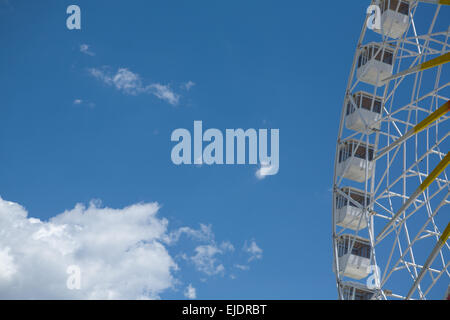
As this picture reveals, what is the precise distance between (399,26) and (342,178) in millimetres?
6740

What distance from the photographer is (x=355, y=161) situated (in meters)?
27.1

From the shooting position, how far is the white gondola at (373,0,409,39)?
27.3 meters

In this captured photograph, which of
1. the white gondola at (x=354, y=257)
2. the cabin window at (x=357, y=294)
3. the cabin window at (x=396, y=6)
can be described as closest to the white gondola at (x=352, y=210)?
the white gondola at (x=354, y=257)

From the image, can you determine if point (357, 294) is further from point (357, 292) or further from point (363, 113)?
point (363, 113)

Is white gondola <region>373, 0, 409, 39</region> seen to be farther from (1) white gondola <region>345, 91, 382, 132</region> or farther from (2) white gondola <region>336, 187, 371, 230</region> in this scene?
(2) white gondola <region>336, 187, 371, 230</region>

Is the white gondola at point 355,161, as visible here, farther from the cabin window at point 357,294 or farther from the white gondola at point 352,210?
the cabin window at point 357,294

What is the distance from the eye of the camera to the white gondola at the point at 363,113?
Answer: 27.3 metres

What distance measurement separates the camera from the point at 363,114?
27344 mm

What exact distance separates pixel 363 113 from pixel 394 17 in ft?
13.6

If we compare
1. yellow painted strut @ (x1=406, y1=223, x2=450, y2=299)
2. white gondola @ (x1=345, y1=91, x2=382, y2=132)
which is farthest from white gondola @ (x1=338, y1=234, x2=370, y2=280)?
yellow painted strut @ (x1=406, y1=223, x2=450, y2=299)

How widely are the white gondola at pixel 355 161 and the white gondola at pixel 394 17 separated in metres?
4.80

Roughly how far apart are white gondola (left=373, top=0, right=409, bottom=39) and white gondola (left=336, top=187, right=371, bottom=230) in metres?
6.79
